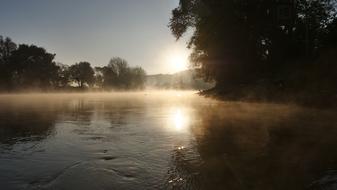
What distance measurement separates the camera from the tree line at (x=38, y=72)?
102m

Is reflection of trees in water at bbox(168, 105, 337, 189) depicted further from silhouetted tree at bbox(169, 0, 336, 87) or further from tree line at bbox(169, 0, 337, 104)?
silhouetted tree at bbox(169, 0, 336, 87)

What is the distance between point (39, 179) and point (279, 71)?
111 ft

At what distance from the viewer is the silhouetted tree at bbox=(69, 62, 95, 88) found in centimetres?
14275

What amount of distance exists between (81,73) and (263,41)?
114166 millimetres

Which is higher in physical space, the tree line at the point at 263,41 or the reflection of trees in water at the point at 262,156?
the tree line at the point at 263,41

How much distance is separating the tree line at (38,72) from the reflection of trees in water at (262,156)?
332ft

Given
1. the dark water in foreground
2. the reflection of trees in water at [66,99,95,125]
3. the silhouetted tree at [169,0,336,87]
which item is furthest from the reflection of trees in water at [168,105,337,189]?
the silhouetted tree at [169,0,336,87]

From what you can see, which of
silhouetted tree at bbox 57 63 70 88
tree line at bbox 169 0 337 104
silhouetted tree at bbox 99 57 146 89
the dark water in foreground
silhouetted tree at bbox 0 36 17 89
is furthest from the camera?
silhouetted tree at bbox 99 57 146 89

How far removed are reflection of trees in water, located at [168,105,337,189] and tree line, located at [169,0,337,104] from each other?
1816 cm

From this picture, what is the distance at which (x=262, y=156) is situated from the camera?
8.59 metres

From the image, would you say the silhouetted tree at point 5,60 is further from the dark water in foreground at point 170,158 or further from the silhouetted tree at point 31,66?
the dark water in foreground at point 170,158

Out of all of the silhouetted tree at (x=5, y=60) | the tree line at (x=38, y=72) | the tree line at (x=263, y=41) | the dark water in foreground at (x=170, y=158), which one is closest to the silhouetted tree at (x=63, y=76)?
the tree line at (x=38, y=72)

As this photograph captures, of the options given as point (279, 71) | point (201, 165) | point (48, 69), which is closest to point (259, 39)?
point (279, 71)

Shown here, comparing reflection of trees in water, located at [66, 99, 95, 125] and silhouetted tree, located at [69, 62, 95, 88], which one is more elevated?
silhouetted tree, located at [69, 62, 95, 88]
